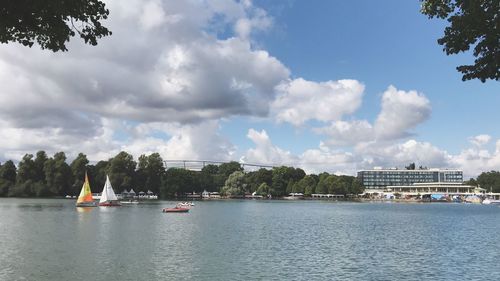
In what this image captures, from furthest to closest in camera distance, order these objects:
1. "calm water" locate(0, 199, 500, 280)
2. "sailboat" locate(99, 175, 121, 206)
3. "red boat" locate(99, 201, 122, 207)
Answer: "sailboat" locate(99, 175, 121, 206)
"red boat" locate(99, 201, 122, 207)
"calm water" locate(0, 199, 500, 280)

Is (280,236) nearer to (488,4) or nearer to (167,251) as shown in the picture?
(167,251)

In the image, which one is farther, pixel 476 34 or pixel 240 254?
pixel 240 254

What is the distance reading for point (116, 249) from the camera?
5169cm

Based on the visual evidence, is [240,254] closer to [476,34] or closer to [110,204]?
Result: [476,34]

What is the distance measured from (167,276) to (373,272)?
55.1 feet

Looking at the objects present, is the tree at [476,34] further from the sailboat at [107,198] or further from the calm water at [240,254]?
the sailboat at [107,198]

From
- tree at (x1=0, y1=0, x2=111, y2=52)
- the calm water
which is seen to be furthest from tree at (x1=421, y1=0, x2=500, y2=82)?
the calm water

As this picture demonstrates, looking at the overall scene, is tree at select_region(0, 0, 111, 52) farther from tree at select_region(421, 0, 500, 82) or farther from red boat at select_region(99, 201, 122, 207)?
red boat at select_region(99, 201, 122, 207)

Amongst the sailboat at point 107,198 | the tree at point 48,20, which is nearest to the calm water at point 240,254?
the tree at point 48,20

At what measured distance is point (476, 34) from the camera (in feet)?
60.7

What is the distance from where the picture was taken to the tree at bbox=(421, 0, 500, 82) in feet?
58.9

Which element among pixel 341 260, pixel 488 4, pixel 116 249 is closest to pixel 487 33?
pixel 488 4

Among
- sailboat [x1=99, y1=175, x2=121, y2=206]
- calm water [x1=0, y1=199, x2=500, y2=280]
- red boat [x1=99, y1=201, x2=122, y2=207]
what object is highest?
sailboat [x1=99, y1=175, x2=121, y2=206]

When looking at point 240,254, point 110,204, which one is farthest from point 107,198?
point 240,254
